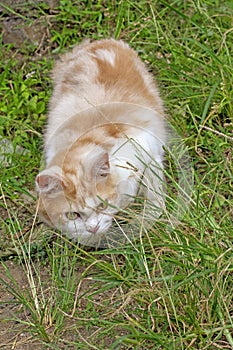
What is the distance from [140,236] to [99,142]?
2.53ft

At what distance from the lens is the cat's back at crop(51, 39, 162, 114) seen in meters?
3.85

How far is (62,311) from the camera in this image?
2973mm

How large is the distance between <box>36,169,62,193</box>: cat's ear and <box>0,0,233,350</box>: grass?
0.26 m

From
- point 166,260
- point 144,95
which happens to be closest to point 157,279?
point 166,260

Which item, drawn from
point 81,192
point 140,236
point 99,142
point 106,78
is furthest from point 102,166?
point 106,78

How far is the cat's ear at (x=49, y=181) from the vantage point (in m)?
3.21

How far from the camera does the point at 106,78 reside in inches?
153

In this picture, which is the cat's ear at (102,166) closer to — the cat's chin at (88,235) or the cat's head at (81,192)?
the cat's head at (81,192)

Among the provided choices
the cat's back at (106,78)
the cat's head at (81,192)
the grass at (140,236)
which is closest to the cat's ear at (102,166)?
the cat's head at (81,192)

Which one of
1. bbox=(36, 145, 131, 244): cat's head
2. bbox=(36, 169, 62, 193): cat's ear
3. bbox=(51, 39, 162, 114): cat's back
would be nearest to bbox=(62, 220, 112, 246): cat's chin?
bbox=(36, 145, 131, 244): cat's head

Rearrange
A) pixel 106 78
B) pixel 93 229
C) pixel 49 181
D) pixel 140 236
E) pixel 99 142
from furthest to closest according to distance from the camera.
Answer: pixel 106 78
pixel 99 142
pixel 93 229
pixel 49 181
pixel 140 236

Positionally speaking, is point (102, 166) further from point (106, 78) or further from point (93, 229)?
point (106, 78)

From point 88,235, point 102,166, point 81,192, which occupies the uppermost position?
point 102,166

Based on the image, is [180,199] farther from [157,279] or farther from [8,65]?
[8,65]
